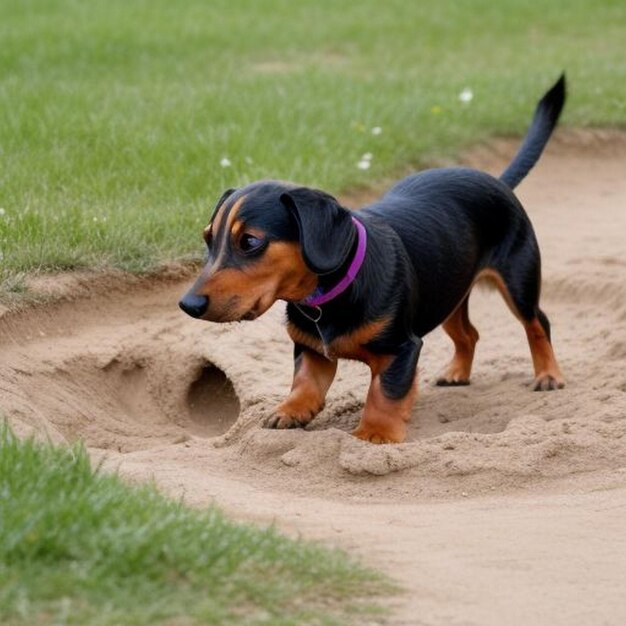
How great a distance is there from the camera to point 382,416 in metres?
5.98

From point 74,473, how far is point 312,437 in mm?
1585

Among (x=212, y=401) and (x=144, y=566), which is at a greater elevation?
(x=144, y=566)

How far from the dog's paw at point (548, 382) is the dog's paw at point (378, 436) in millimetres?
1209

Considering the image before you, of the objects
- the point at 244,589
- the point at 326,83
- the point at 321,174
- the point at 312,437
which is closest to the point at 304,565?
the point at 244,589

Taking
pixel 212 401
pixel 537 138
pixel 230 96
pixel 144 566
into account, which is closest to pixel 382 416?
pixel 212 401

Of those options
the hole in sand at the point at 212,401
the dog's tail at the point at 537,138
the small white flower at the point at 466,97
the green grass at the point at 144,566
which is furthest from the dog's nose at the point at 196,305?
the small white flower at the point at 466,97

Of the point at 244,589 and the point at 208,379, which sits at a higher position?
the point at 244,589

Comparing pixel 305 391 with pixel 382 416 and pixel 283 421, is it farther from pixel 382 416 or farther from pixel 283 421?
pixel 382 416

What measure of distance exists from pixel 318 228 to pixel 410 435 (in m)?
1.36

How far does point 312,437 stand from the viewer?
594cm

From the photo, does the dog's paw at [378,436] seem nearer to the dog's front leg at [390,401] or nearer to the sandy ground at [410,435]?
the dog's front leg at [390,401]

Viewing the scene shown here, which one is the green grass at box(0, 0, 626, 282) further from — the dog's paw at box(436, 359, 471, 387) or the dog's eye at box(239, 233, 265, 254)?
the dog's eye at box(239, 233, 265, 254)

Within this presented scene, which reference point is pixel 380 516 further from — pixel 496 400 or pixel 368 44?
pixel 368 44

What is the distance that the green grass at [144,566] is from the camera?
12.4ft
